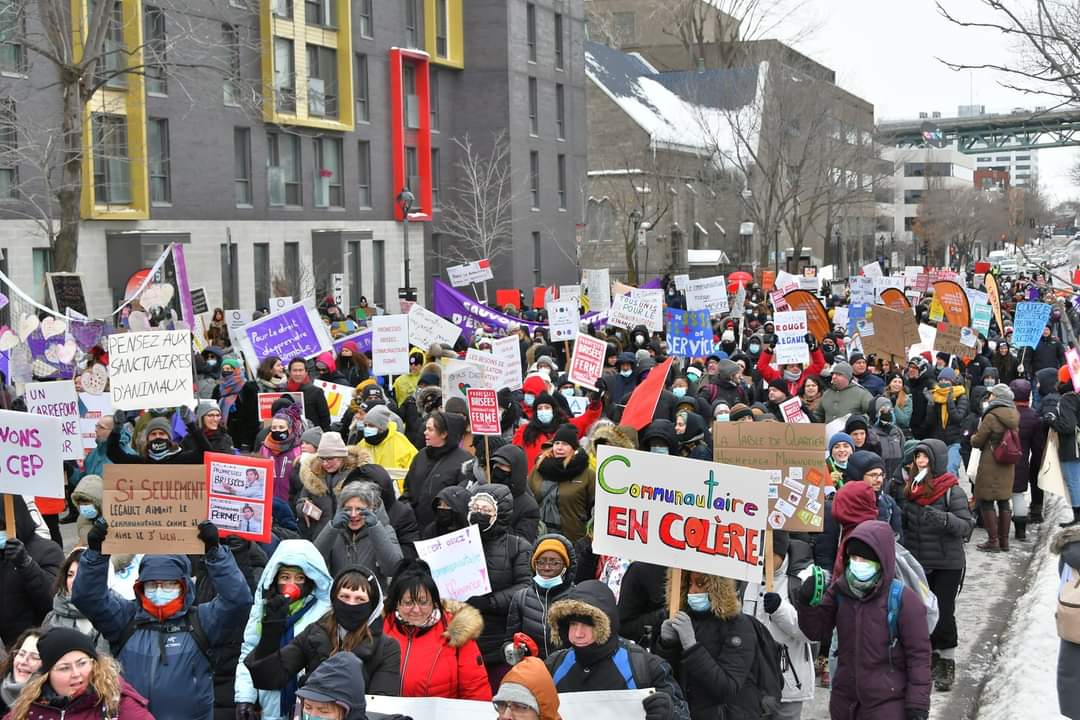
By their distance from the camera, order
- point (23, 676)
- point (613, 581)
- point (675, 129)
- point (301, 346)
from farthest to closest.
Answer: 1. point (675, 129)
2. point (301, 346)
3. point (613, 581)
4. point (23, 676)

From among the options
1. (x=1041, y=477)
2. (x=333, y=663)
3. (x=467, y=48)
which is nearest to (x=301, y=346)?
(x=1041, y=477)

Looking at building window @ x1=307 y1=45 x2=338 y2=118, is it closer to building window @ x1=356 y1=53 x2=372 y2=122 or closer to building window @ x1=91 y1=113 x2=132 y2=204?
building window @ x1=356 y1=53 x2=372 y2=122

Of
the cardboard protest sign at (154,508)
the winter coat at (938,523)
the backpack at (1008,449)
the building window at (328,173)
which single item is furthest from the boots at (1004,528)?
the building window at (328,173)

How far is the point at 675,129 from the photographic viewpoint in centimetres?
6406

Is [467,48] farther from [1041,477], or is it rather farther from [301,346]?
[1041,477]

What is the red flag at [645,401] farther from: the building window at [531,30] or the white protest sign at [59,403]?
the building window at [531,30]

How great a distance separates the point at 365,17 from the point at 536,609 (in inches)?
1503

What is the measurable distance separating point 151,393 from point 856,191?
46.6 m

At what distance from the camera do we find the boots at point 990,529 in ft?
43.4

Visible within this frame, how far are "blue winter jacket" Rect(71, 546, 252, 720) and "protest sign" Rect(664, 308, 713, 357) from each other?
12.1 m

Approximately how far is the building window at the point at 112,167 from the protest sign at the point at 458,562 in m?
27.6

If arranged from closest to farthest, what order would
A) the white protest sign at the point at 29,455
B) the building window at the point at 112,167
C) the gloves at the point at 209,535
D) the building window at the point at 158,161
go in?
the gloves at the point at 209,535
the white protest sign at the point at 29,455
the building window at the point at 112,167
the building window at the point at 158,161

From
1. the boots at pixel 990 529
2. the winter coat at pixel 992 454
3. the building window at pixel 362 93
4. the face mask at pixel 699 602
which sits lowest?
the boots at pixel 990 529

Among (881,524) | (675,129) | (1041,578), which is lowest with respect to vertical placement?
(1041,578)
